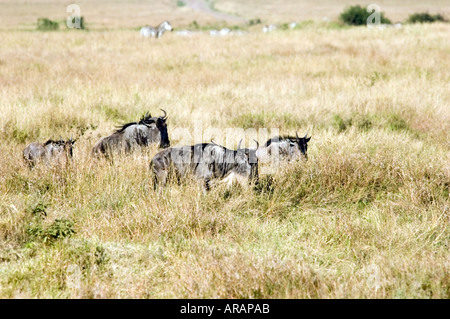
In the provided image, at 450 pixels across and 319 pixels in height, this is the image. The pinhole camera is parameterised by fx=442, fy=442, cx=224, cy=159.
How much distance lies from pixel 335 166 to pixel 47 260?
148 inches

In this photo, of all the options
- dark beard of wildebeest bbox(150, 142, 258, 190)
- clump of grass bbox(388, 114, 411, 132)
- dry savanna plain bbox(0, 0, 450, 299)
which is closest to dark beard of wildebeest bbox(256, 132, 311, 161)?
dry savanna plain bbox(0, 0, 450, 299)

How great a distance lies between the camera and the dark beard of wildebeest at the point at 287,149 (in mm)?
6341

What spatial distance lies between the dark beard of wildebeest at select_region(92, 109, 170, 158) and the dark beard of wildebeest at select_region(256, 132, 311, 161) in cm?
166

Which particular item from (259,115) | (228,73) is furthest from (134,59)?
(259,115)

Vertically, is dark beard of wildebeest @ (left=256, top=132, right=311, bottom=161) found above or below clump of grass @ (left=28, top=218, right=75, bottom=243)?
above

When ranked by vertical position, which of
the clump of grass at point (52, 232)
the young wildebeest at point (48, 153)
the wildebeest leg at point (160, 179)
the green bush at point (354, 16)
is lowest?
the clump of grass at point (52, 232)

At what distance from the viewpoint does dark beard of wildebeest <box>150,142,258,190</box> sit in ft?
18.2

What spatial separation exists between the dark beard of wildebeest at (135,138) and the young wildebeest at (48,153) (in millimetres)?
522

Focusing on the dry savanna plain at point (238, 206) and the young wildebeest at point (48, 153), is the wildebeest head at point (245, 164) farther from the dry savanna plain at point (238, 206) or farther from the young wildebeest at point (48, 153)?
the young wildebeest at point (48, 153)

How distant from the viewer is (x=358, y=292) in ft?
12.0

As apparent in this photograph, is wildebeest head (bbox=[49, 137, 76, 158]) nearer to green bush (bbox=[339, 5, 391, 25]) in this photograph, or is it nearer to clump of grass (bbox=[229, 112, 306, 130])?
clump of grass (bbox=[229, 112, 306, 130])

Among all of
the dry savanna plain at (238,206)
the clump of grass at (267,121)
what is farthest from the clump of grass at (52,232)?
the clump of grass at (267,121)
